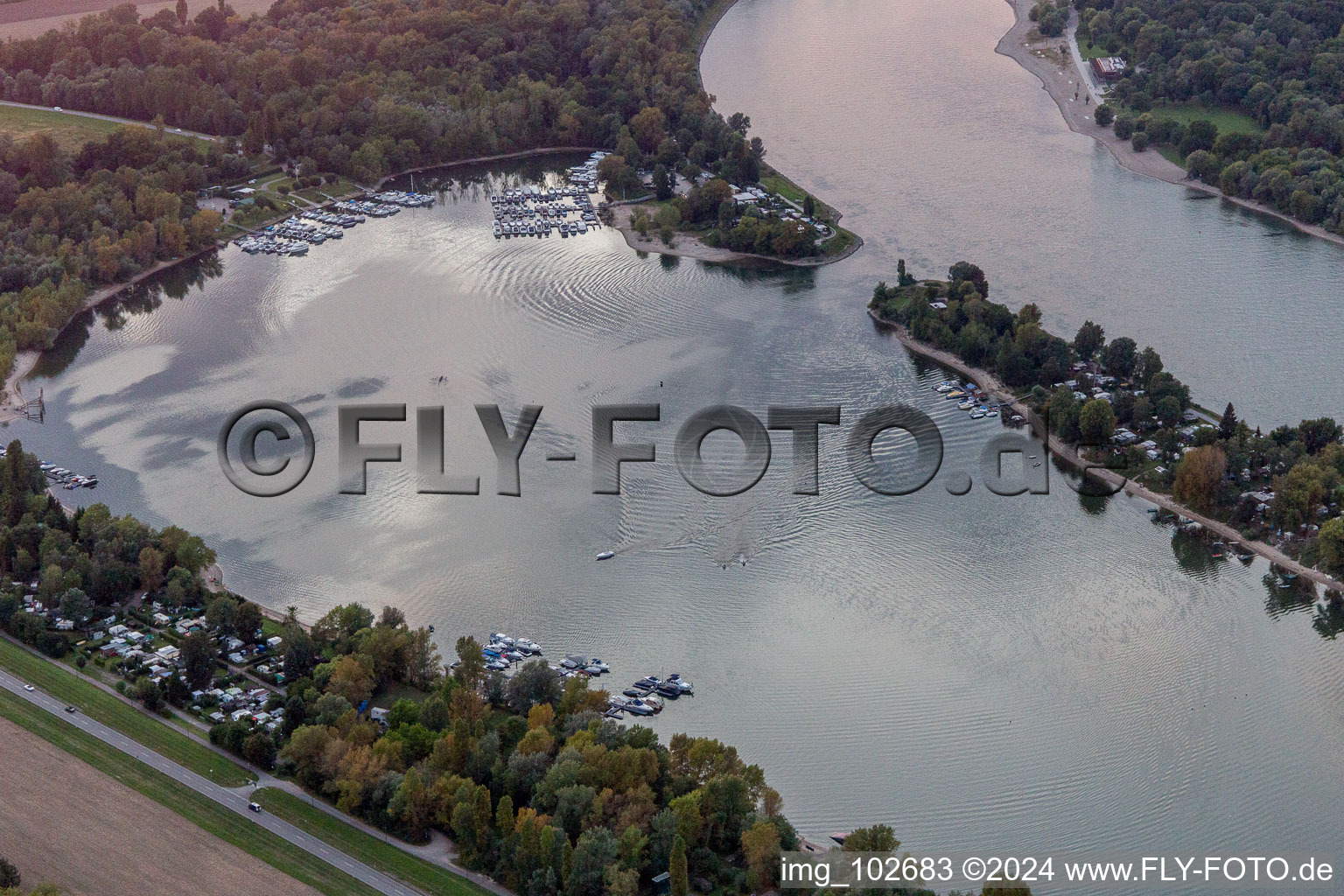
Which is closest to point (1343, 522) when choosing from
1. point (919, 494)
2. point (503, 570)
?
point (919, 494)

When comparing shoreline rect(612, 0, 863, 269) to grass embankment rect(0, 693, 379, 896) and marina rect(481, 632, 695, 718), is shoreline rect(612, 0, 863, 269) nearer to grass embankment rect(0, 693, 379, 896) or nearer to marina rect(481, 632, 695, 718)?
marina rect(481, 632, 695, 718)

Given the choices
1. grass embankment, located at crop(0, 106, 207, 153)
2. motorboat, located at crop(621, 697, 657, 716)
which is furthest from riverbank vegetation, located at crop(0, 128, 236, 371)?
motorboat, located at crop(621, 697, 657, 716)

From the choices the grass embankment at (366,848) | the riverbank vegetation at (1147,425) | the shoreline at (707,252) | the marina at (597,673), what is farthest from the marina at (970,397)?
the grass embankment at (366,848)

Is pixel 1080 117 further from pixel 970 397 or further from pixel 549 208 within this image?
pixel 970 397

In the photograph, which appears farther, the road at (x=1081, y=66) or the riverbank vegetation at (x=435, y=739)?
the road at (x=1081, y=66)

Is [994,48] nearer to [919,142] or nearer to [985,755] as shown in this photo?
[919,142]

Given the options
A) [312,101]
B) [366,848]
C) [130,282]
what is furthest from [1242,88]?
[366,848]

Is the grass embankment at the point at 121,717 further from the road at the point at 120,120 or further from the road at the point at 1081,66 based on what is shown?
the road at the point at 1081,66
